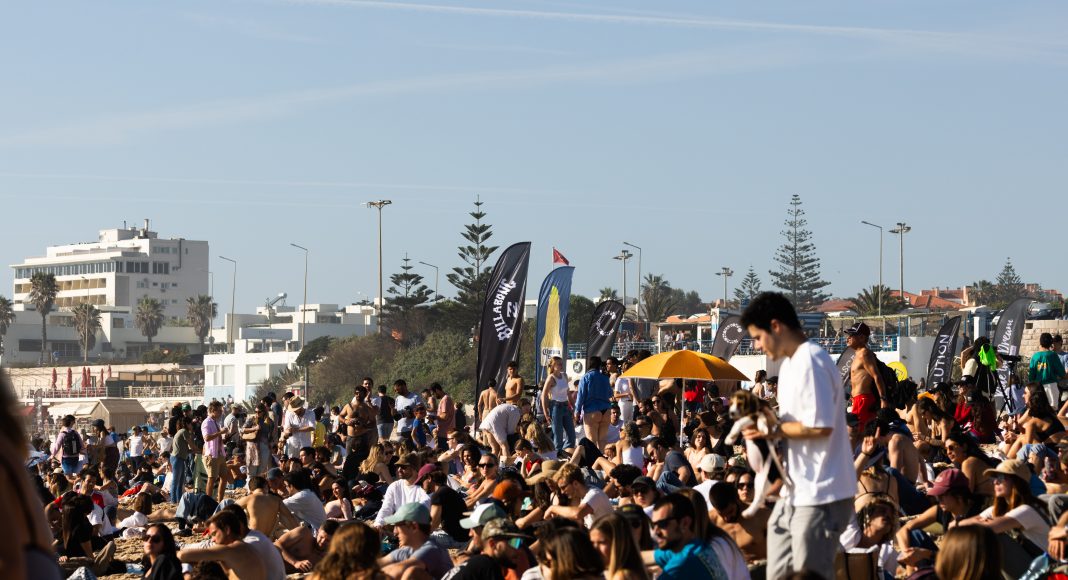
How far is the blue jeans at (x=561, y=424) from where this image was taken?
50.3 ft

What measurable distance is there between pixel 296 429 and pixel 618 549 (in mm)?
12348

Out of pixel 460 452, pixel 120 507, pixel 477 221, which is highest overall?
pixel 477 221

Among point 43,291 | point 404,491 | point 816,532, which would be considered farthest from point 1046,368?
point 43,291

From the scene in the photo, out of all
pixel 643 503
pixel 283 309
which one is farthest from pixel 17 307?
pixel 643 503

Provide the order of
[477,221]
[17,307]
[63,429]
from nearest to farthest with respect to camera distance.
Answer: [63,429]
[477,221]
[17,307]

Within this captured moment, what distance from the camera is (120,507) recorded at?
57.2ft

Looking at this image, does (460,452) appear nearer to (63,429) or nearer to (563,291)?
(563,291)

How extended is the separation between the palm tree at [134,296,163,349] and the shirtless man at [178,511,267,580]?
10817 cm

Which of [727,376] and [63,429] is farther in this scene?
[63,429]

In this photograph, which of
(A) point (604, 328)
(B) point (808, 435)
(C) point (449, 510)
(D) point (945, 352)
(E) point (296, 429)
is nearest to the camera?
(B) point (808, 435)

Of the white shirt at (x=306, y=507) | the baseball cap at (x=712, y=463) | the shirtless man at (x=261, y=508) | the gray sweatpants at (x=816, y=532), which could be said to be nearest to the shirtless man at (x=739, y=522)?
the baseball cap at (x=712, y=463)

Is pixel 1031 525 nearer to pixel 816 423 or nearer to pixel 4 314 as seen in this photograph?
pixel 816 423

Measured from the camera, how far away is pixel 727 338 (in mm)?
27859

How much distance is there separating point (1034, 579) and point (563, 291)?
14.5 metres
